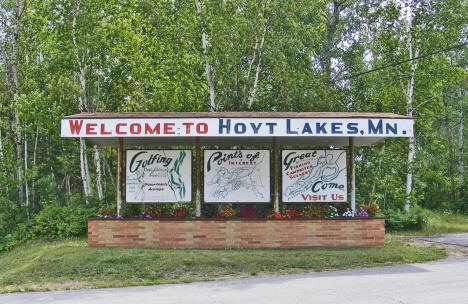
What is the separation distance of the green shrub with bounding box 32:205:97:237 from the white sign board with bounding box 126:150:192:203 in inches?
158

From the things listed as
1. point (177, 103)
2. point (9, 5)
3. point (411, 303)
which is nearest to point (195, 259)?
point (411, 303)

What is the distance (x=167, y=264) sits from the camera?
10.2 meters

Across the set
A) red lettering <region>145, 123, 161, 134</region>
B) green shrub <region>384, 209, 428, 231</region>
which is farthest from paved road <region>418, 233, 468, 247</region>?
red lettering <region>145, 123, 161, 134</region>

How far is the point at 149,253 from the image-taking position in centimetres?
1105

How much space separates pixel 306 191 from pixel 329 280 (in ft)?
14.2

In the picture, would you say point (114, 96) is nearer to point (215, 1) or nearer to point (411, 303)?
point (215, 1)

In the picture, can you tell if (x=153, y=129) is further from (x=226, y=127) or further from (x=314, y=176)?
(x=314, y=176)

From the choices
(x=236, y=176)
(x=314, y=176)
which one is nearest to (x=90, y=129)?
(x=236, y=176)

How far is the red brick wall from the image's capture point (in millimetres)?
12031

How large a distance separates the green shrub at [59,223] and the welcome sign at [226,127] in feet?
17.3

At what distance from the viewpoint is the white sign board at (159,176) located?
12.9 meters

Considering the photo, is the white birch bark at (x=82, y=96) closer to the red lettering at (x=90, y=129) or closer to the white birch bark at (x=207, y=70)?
the white birch bark at (x=207, y=70)

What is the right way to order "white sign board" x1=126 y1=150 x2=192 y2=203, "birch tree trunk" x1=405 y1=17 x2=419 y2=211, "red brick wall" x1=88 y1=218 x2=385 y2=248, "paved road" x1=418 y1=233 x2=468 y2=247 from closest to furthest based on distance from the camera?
"red brick wall" x1=88 y1=218 x2=385 y2=248
"white sign board" x1=126 y1=150 x2=192 y2=203
"paved road" x1=418 y1=233 x2=468 y2=247
"birch tree trunk" x1=405 y1=17 x2=419 y2=211

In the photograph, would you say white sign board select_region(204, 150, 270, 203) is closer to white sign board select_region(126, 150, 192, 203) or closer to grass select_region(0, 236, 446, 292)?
white sign board select_region(126, 150, 192, 203)
